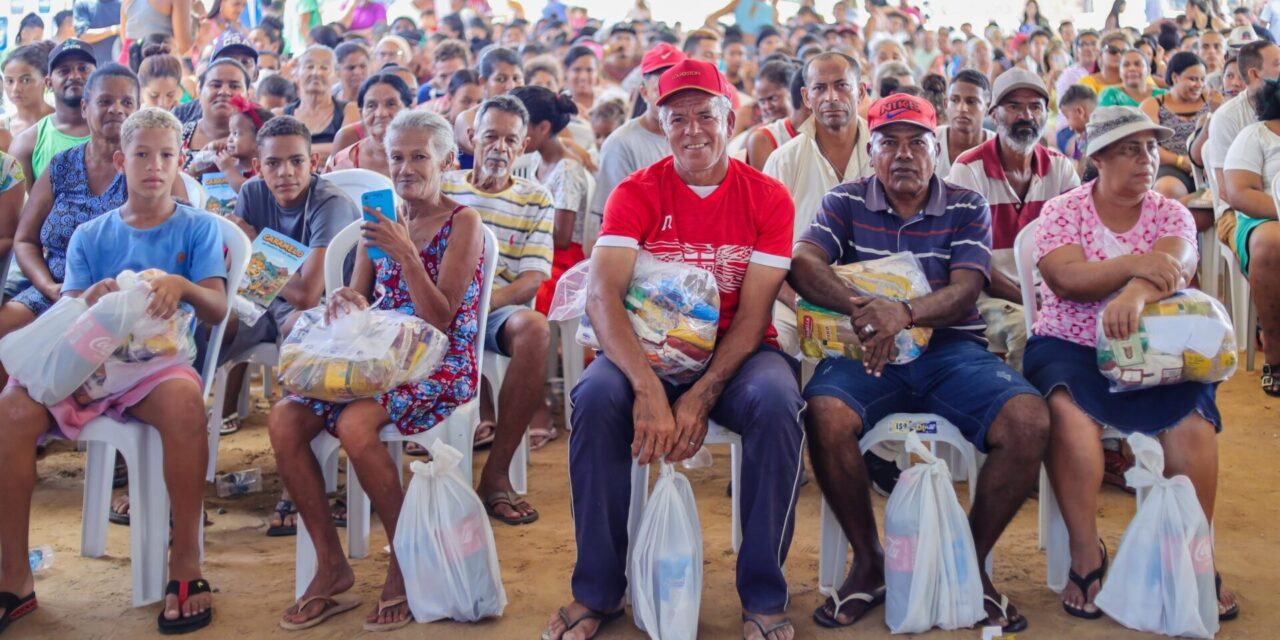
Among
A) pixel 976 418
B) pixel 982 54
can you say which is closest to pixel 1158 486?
pixel 976 418

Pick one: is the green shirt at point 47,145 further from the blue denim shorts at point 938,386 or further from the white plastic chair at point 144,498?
the blue denim shorts at point 938,386

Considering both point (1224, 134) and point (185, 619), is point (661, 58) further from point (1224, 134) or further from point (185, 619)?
point (1224, 134)

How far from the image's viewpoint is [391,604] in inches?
119

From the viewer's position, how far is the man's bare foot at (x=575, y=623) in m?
2.89

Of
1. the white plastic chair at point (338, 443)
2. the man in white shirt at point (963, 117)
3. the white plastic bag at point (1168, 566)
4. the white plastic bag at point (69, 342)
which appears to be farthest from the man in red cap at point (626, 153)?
the white plastic bag at point (1168, 566)

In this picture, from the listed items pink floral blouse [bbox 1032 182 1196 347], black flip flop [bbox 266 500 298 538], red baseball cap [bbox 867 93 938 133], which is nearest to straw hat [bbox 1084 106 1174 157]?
pink floral blouse [bbox 1032 182 1196 347]

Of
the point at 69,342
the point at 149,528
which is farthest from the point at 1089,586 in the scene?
the point at 69,342

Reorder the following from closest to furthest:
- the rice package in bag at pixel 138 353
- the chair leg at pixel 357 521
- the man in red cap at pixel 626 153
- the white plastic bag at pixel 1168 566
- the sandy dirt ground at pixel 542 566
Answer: the white plastic bag at pixel 1168 566
the sandy dirt ground at pixel 542 566
the rice package in bag at pixel 138 353
the chair leg at pixel 357 521
the man in red cap at pixel 626 153

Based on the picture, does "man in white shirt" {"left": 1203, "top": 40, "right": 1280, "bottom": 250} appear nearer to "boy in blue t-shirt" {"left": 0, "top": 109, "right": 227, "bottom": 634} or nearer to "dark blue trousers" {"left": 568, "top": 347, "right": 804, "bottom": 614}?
"dark blue trousers" {"left": 568, "top": 347, "right": 804, "bottom": 614}

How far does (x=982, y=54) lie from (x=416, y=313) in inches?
351

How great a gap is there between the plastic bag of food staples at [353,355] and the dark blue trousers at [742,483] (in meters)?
0.51

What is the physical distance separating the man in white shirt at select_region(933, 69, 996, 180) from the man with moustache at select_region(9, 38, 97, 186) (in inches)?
145

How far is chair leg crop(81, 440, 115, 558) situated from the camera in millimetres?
3467

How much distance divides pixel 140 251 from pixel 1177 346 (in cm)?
299
